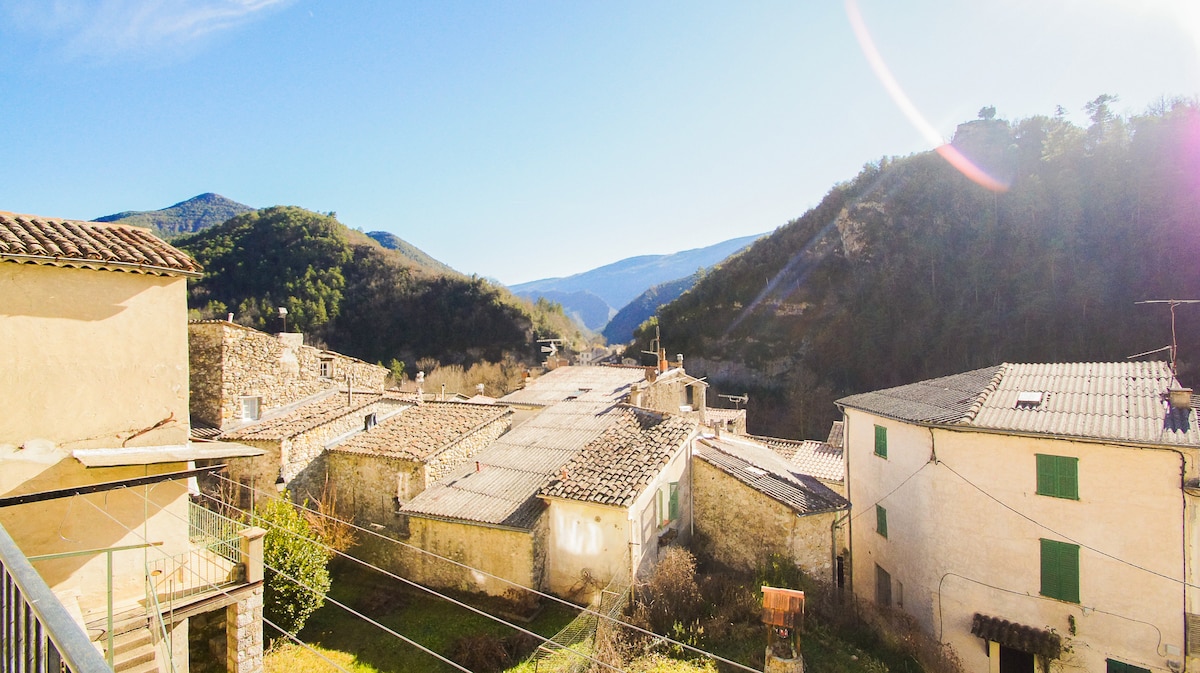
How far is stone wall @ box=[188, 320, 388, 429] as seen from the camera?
17.2 m

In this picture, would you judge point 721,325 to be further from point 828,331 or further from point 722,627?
point 722,627

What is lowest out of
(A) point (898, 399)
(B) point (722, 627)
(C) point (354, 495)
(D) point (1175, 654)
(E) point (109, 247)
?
(D) point (1175, 654)

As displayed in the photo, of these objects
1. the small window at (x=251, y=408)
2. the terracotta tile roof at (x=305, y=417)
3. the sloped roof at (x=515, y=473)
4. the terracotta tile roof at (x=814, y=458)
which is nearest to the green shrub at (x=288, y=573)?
the sloped roof at (x=515, y=473)

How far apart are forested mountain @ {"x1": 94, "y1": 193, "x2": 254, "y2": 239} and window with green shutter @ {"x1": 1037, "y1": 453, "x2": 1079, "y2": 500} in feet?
256

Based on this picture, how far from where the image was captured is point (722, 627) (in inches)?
413

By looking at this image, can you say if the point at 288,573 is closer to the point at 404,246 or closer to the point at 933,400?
the point at 933,400

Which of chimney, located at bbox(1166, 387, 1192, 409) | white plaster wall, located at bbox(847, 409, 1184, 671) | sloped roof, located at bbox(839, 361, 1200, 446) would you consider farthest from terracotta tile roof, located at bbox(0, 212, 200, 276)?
chimney, located at bbox(1166, 387, 1192, 409)

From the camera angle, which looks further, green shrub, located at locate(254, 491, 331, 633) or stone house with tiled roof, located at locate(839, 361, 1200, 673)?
green shrub, located at locate(254, 491, 331, 633)

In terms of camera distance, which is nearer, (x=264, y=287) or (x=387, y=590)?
(x=387, y=590)

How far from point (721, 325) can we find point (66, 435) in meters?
55.8

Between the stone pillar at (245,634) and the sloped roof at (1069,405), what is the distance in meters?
14.7

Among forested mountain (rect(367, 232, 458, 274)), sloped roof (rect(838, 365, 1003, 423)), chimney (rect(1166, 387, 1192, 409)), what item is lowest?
sloped roof (rect(838, 365, 1003, 423))

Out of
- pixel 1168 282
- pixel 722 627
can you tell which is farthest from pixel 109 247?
pixel 1168 282

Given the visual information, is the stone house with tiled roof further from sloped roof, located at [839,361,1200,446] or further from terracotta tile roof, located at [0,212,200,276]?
terracotta tile roof, located at [0,212,200,276]
